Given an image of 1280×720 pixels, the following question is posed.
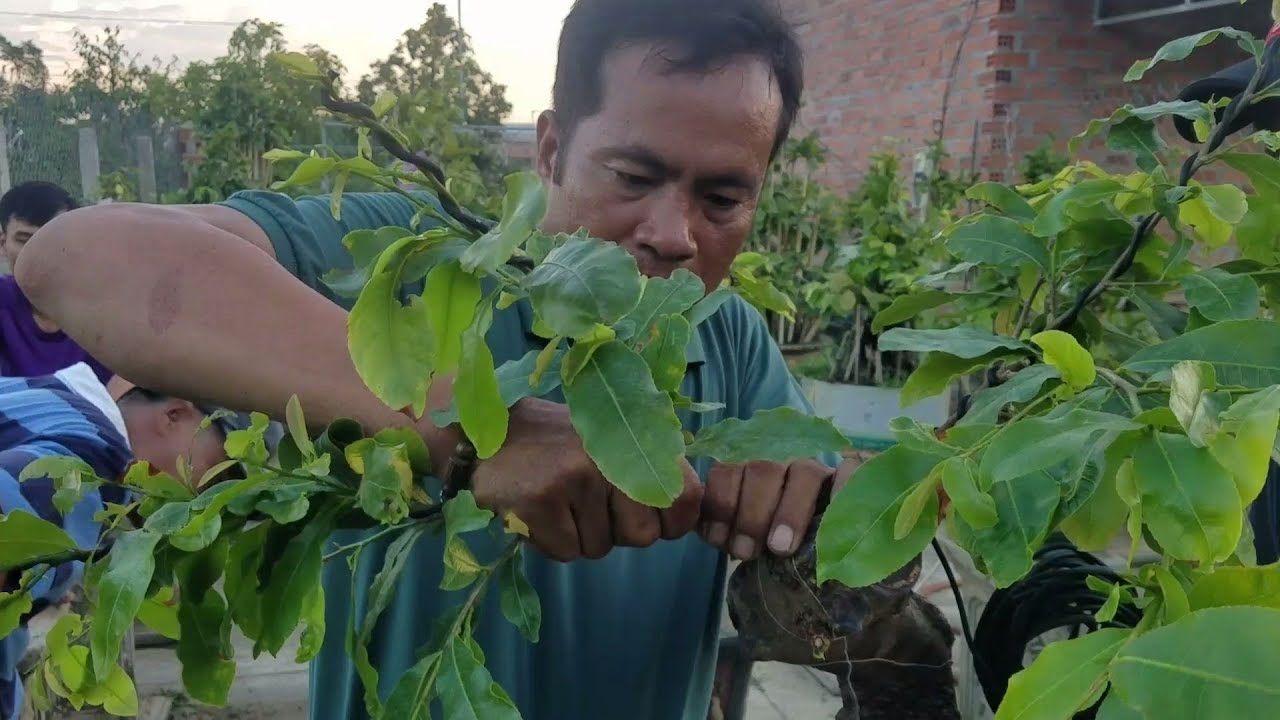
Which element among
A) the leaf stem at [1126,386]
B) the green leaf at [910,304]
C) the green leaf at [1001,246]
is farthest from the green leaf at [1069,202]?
the leaf stem at [1126,386]

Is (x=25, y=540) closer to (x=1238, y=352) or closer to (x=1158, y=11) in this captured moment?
(x=1238, y=352)

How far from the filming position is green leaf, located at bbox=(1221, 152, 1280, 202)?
3.05ft

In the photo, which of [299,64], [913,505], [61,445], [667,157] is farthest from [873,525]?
[61,445]

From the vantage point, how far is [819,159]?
607 cm

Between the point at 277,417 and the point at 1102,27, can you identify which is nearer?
the point at 277,417

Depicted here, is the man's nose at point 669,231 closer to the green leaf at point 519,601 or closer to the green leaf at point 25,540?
the green leaf at point 519,601

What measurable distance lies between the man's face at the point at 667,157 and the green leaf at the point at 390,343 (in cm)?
73

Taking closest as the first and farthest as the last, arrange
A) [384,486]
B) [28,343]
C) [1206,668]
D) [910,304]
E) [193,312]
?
[1206,668] < [384,486] < [193,312] < [910,304] < [28,343]

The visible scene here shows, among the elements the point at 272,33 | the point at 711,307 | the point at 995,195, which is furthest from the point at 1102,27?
the point at 711,307

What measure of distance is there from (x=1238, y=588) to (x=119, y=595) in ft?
2.29

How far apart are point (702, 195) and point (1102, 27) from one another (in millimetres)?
6026

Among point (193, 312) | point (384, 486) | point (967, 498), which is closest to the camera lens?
point (967, 498)

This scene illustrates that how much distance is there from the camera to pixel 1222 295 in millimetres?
818

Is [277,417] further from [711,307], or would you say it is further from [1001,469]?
[1001,469]
